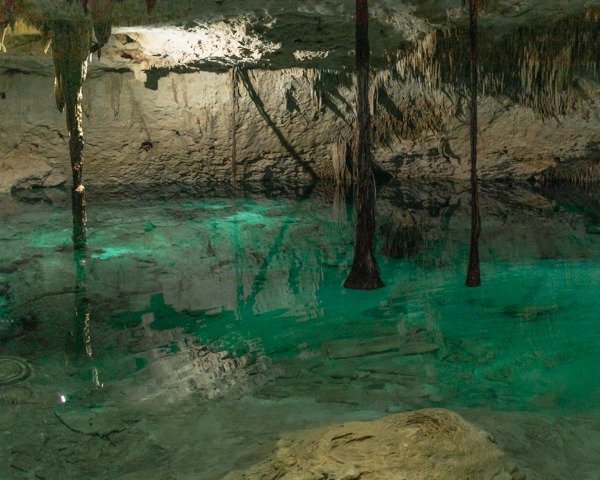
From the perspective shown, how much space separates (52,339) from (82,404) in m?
1.34

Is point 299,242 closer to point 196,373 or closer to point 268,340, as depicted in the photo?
point 268,340

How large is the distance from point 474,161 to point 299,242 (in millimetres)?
3266

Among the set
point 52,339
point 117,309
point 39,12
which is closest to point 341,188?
point 39,12

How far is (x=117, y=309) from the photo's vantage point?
6.13 m

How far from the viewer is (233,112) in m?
13.9

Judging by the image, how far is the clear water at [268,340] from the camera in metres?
3.58

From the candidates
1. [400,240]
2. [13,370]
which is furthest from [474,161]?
[13,370]

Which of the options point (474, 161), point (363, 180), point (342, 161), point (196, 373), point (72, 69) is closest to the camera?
point (196, 373)

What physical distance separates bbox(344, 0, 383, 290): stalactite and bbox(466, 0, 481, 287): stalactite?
847 millimetres

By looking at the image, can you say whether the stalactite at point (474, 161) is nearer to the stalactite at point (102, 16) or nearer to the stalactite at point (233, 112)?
the stalactite at point (102, 16)

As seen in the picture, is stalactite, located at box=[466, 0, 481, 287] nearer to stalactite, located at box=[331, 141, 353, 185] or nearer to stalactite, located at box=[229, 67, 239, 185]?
stalactite, located at box=[229, 67, 239, 185]

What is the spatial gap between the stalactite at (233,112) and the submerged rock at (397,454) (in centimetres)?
1139

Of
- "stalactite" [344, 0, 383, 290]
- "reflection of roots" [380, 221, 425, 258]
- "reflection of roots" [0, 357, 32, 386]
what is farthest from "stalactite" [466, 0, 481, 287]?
"reflection of roots" [0, 357, 32, 386]

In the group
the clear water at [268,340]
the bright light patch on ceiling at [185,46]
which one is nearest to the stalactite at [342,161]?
the bright light patch on ceiling at [185,46]
